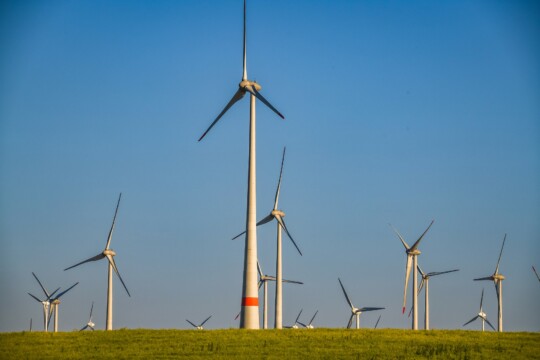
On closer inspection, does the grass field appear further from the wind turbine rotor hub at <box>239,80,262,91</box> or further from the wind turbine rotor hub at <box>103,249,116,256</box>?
the wind turbine rotor hub at <box>103,249,116,256</box>

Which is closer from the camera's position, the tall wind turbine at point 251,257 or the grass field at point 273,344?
the grass field at point 273,344

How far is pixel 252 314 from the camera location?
74.1 m

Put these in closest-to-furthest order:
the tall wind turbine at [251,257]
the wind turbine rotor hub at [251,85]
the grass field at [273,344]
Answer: the grass field at [273,344] → the tall wind turbine at [251,257] → the wind turbine rotor hub at [251,85]

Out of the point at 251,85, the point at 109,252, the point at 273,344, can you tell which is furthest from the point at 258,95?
the point at 109,252

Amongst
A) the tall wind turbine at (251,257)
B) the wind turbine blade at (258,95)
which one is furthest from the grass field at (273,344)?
the wind turbine blade at (258,95)

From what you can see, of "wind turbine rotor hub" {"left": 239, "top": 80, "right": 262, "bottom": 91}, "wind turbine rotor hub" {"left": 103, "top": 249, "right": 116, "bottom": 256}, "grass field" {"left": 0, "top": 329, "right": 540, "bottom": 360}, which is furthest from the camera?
"wind turbine rotor hub" {"left": 103, "top": 249, "right": 116, "bottom": 256}

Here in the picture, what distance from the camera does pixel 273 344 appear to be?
68.0 meters

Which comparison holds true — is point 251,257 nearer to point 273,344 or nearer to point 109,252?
point 273,344

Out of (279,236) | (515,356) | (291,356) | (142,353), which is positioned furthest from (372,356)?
(279,236)

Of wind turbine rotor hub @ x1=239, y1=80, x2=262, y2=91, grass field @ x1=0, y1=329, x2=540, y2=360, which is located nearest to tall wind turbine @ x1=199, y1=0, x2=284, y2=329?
grass field @ x1=0, y1=329, x2=540, y2=360

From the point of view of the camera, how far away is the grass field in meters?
64.6

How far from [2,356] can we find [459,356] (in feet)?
91.6

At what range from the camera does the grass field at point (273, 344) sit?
64625 millimetres

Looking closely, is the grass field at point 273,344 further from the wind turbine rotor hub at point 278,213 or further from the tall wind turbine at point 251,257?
the wind turbine rotor hub at point 278,213
